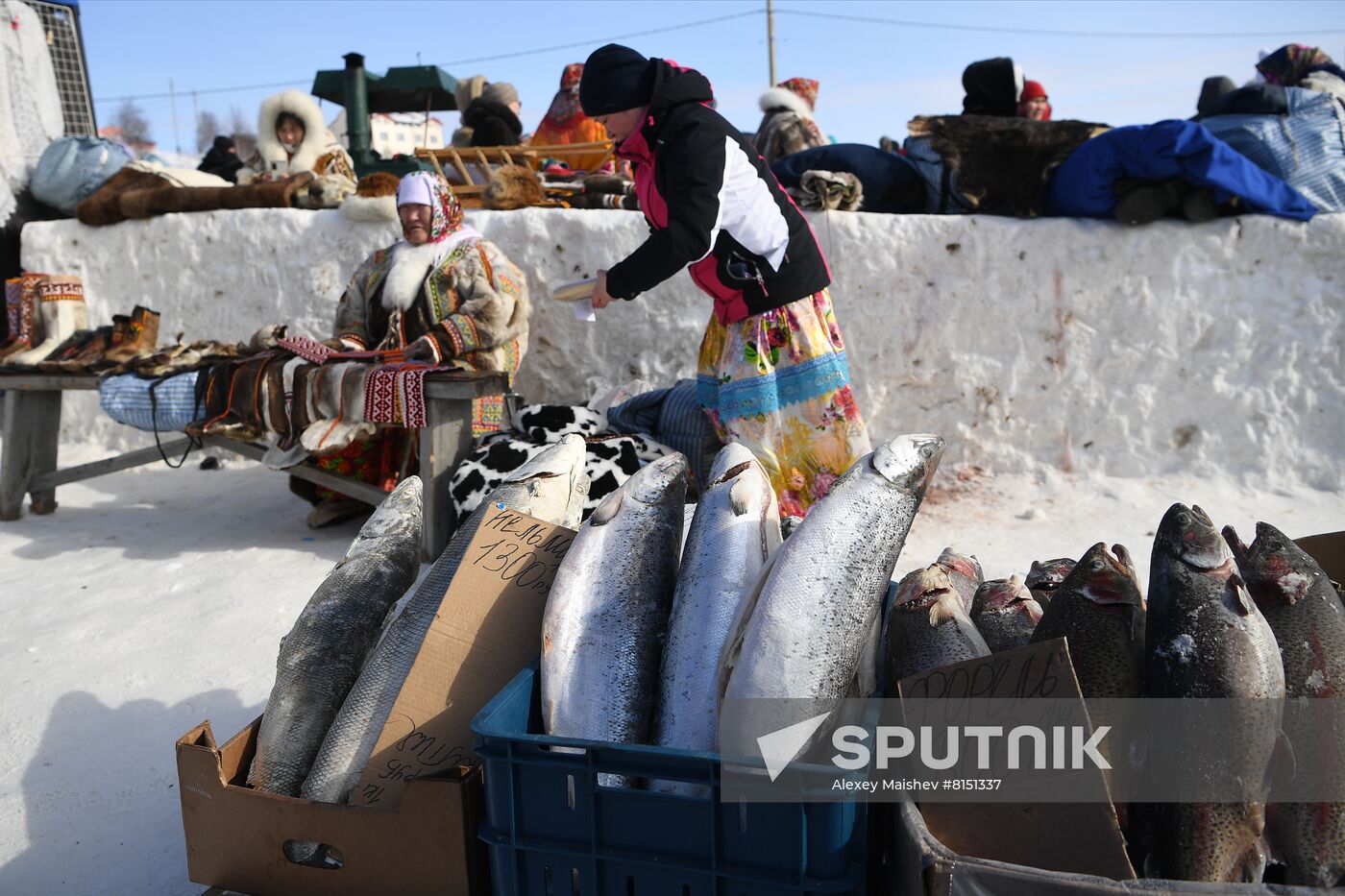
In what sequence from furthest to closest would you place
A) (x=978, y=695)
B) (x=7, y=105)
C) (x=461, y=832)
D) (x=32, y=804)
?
(x=7, y=105) < (x=32, y=804) < (x=461, y=832) < (x=978, y=695)

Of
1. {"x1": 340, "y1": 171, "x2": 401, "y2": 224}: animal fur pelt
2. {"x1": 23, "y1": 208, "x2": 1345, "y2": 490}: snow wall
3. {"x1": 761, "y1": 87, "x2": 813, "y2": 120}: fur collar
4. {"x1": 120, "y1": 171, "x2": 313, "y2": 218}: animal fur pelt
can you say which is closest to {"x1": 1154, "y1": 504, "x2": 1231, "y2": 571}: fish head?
{"x1": 23, "y1": 208, "x2": 1345, "y2": 490}: snow wall

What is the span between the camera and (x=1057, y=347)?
16.8 feet

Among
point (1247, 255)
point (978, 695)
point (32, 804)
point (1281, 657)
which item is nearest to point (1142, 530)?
point (1247, 255)

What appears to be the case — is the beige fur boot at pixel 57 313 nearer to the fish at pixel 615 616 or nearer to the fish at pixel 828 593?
the fish at pixel 615 616

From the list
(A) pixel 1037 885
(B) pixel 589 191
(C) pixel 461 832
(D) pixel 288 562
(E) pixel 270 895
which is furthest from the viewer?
(B) pixel 589 191

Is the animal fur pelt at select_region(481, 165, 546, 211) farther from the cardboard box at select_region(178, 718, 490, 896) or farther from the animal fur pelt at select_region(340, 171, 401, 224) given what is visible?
the cardboard box at select_region(178, 718, 490, 896)

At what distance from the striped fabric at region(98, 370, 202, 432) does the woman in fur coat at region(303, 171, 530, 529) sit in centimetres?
70

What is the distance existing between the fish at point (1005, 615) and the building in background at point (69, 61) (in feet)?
31.9

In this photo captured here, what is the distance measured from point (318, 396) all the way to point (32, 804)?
7.33 ft

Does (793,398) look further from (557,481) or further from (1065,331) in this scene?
(1065,331)

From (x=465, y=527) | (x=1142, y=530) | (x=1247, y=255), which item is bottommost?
(x=1142, y=530)

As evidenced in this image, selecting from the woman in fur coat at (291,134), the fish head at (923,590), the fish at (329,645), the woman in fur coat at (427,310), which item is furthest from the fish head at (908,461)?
the woman in fur coat at (291,134)

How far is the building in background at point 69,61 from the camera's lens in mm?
8664

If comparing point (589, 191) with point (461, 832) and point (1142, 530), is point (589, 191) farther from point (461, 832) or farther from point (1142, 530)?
point (461, 832)
